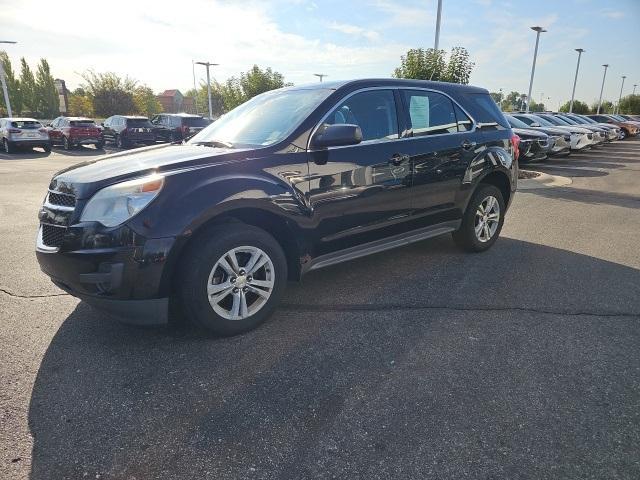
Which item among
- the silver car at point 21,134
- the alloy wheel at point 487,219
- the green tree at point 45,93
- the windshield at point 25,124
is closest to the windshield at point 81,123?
the silver car at point 21,134

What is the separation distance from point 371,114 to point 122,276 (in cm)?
243

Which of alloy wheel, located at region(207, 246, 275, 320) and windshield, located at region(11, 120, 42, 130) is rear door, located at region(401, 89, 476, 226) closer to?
alloy wheel, located at region(207, 246, 275, 320)

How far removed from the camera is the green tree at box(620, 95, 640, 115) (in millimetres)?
69562

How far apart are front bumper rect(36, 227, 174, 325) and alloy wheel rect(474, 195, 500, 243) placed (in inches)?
140

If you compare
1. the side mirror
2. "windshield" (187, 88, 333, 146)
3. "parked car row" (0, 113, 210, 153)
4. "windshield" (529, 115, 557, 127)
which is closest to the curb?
"windshield" (529, 115, 557, 127)

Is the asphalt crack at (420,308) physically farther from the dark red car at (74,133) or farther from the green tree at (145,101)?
the green tree at (145,101)

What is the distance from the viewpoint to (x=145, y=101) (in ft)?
184

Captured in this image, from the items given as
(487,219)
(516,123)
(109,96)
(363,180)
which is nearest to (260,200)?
(363,180)

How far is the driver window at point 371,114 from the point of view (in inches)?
148

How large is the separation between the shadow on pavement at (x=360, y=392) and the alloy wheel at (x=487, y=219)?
1.22 m

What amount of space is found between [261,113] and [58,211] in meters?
1.88

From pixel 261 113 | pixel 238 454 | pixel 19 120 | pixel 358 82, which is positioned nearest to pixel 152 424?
pixel 238 454

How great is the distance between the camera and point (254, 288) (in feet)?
10.8

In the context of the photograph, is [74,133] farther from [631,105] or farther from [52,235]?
[631,105]
